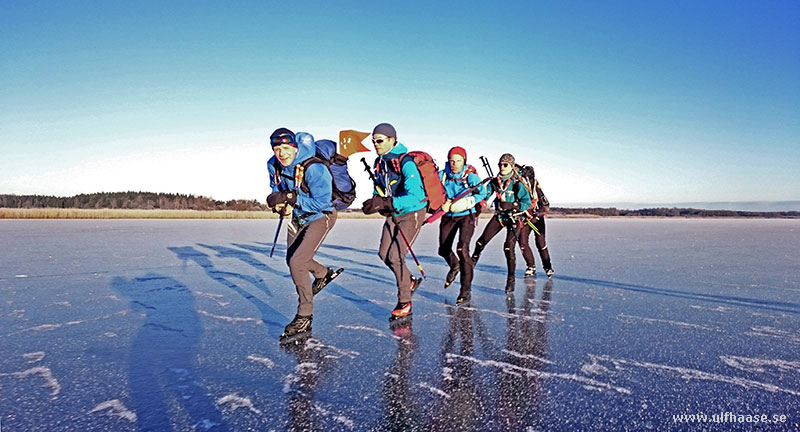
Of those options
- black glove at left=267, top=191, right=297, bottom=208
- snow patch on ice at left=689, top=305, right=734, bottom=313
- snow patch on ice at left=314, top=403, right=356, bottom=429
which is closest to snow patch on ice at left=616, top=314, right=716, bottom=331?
snow patch on ice at left=689, top=305, right=734, bottom=313

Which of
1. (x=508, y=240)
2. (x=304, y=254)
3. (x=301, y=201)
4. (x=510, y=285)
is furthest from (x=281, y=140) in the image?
(x=508, y=240)

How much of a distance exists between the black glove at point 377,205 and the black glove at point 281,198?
677mm

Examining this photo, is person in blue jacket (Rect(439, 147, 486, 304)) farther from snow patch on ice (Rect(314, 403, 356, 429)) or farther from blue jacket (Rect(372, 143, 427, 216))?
snow patch on ice (Rect(314, 403, 356, 429))

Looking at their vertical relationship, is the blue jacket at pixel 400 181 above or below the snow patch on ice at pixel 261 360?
above

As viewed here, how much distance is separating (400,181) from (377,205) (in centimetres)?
45

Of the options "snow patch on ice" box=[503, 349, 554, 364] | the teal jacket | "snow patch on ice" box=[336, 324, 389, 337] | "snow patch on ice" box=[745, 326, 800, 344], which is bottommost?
"snow patch on ice" box=[503, 349, 554, 364]

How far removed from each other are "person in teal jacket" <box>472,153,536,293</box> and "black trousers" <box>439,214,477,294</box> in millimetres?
931

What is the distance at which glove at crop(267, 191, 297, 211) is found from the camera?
13.6 ft

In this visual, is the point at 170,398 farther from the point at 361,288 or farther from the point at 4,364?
the point at 361,288

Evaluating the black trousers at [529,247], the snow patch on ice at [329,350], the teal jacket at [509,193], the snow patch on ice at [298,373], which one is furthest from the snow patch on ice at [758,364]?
the black trousers at [529,247]

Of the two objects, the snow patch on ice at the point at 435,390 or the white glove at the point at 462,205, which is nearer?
the snow patch on ice at the point at 435,390

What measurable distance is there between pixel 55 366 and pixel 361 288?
3887 mm

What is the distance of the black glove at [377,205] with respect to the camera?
4.56 metres

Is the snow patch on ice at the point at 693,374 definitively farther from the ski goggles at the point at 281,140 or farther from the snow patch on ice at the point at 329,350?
the ski goggles at the point at 281,140
